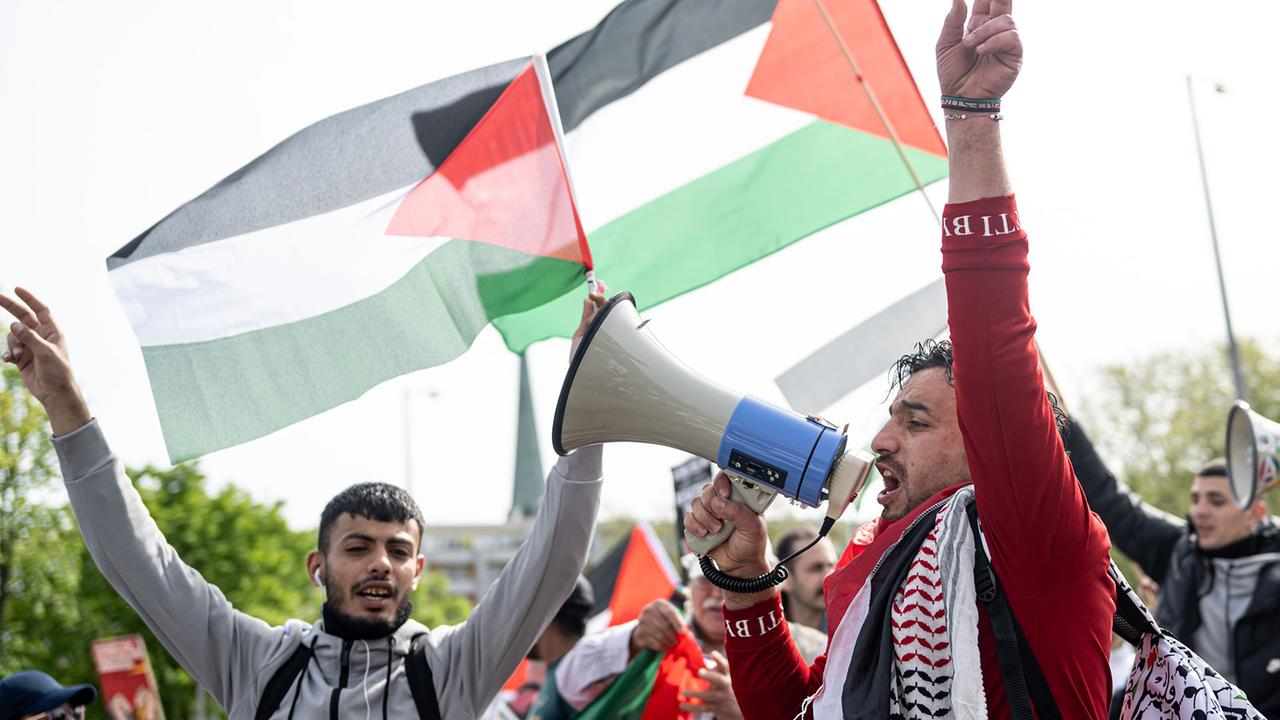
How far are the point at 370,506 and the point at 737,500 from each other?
137 cm

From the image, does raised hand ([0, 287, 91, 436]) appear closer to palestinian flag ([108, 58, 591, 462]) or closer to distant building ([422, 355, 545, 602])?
palestinian flag ([108, 58, 591, 462])

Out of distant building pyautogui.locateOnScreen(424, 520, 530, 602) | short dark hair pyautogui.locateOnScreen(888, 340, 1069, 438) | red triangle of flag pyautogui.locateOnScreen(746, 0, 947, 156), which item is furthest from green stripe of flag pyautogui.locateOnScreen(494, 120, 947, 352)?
distant building pyautogui.locateOnScreen(424, 520, 530, 602)

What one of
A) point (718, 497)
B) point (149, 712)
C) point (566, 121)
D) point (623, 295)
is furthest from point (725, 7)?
point (149, 712)

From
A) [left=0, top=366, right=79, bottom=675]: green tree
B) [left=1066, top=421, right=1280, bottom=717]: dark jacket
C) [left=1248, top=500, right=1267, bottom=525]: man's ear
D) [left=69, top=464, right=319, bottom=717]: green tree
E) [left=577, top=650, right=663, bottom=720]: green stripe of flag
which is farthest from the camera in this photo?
[left=69, top=464, right=319, bottom=717]: green tree

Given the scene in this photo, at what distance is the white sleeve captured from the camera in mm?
4801

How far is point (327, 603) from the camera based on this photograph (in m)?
3.44

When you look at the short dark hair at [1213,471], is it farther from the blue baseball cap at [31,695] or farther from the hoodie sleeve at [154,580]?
the blue baseball cap at [31,695]

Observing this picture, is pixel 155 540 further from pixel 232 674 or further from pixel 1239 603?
pixel 1239 603

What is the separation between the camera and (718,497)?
8.57 feet

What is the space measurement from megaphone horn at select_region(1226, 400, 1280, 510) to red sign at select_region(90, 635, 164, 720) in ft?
23.6

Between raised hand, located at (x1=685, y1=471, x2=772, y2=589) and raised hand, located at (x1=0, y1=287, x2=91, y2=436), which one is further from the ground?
raised hand, located at (x1=0, y1=287, x2=91, y2=436)

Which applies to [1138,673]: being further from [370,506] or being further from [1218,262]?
[1218,262]

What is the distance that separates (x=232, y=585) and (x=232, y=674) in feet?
90.2

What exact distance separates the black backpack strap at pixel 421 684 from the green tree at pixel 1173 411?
88.3ft
